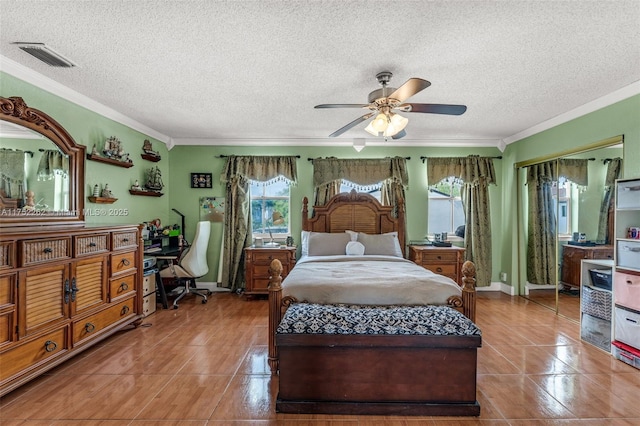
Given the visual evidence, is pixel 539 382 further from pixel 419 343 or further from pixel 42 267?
pixel 42 267

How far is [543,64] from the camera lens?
2.58 meters

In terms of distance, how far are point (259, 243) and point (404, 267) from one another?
8.30ft

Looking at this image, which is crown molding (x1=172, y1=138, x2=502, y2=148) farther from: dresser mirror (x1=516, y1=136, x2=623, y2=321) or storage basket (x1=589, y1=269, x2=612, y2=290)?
storage basket (x1=589, y1=269, x2=612, y2=290)

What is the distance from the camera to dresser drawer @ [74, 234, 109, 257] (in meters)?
2.76

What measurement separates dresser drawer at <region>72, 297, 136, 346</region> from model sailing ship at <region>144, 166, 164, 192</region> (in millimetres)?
1748

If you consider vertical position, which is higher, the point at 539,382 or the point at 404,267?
the point at 404,267

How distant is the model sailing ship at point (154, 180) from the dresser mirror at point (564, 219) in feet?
17.4

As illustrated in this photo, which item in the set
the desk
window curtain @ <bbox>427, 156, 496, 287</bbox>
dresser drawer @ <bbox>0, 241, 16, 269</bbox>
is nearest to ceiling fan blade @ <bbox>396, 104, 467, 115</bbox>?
window curtain @ <bbox>427, 156, 496, 287</bbox>

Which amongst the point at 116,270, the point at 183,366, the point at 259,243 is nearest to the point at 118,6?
the point at 116,270

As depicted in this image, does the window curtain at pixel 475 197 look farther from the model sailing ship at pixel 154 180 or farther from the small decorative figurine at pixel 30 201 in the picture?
the small decorative figurine at pixel 30 201

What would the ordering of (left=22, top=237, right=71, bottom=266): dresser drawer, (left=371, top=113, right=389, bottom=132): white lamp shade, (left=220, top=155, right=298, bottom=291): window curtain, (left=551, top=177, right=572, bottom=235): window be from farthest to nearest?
1. (left=220, top=155, right=298, bottom=291): window curtain
2. (left=551, top=177, right=572, bottom=235): window
3. (left=371, top=113, right=389, bottom=132): white lamp shade
4. (left=22, top=237, right=71, bottom=266): dresser drawer

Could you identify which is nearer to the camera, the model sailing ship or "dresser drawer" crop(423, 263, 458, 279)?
the model sailing ship

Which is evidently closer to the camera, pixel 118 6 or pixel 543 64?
pixel 118 6

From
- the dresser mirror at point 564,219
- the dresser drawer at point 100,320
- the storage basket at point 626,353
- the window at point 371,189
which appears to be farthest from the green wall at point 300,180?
the storage basket at point 626,353
